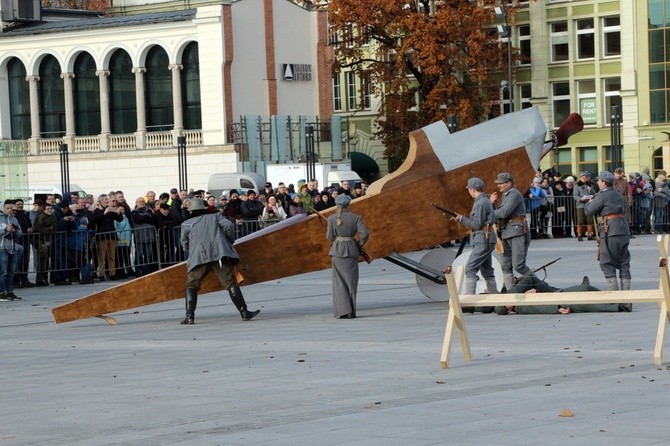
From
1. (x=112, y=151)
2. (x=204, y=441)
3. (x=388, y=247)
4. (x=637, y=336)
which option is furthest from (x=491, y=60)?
(x=204, y=441)

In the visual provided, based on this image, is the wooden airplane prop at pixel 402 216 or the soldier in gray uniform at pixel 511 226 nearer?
the soldier in gray uniform at pixel 511 226

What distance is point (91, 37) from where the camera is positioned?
6569cm

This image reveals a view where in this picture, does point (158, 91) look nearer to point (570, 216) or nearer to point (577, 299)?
point (570, 216)

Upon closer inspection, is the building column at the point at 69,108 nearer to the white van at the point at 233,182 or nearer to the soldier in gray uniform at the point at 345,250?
the white van at the point at 233,182

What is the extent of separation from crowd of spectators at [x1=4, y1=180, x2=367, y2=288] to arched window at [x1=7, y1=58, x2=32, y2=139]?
112 ft

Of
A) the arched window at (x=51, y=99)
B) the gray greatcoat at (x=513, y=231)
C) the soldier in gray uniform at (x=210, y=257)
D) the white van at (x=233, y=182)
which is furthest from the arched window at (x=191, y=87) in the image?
the gray greatcoat at (x=513, y=231)

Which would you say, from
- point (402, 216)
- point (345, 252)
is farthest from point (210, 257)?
point (402, 216)

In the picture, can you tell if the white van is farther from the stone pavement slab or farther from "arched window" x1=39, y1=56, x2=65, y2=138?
the stone pavement slab

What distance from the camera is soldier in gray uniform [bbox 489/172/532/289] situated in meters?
21.5

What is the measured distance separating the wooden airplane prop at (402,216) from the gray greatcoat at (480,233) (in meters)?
1.09

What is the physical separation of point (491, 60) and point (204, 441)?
A: 5569cm

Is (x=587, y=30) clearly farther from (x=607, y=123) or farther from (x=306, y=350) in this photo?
(x=306, y=350)

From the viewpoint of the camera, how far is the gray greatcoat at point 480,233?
2130 cm

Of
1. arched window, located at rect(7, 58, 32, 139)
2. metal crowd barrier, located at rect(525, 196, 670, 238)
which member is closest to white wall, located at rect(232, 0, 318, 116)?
arched window, located at rect(7, 58, 32, 139)
